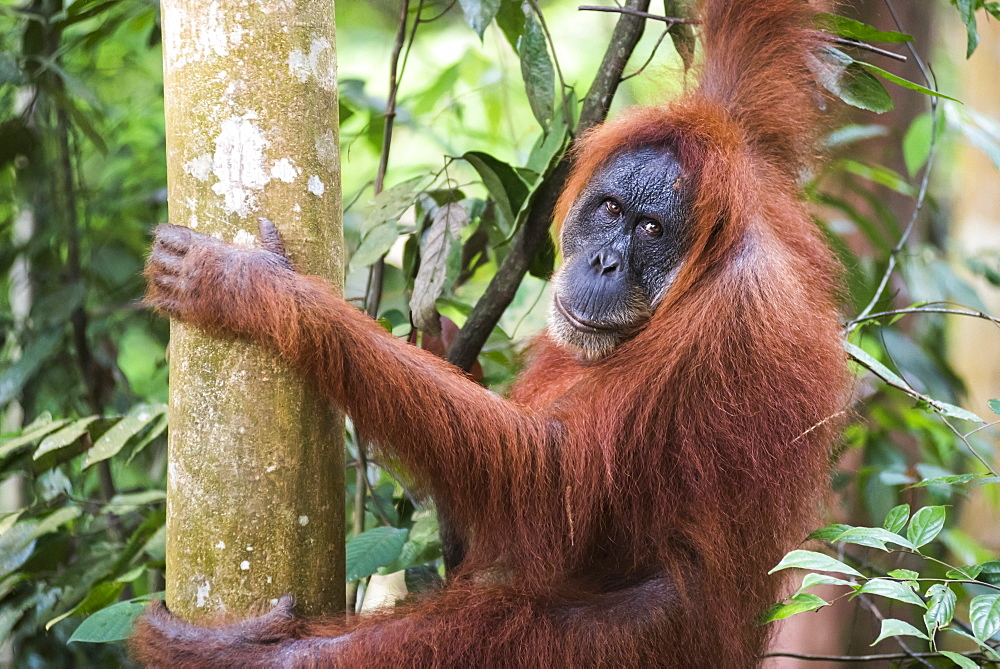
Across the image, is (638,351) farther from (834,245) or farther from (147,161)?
(147,161)

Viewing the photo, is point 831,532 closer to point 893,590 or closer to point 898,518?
point 898,518

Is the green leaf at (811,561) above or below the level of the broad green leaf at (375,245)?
below

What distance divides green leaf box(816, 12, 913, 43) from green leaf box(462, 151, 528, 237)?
1.18m

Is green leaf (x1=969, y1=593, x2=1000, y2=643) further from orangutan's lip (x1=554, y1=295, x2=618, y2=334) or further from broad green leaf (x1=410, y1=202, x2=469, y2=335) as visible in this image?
broad green leaf (x1=410, y1=202, x2=469, y2=335)

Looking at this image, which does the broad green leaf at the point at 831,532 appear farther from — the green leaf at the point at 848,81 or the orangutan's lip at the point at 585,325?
the green leaf at the point at 848,81

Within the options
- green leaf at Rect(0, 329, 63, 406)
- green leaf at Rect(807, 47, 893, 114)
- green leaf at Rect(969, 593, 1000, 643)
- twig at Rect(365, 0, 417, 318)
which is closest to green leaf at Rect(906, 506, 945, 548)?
green leaf at Rect(969, 593, 1000, 643)

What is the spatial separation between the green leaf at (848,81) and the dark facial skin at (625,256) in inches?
29.9

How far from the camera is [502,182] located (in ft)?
10.4

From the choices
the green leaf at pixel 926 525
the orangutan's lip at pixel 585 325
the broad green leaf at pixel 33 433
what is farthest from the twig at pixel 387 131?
the green leaf at pixel 926 525

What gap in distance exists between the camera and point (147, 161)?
195 inches

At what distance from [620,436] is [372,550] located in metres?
0.85

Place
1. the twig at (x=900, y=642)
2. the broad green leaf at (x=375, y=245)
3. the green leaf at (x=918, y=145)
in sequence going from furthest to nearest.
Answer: the green leaf at (x=918, y=145), the broad green leaf at (x=375, y=245), the twig at (x=900, y=642)

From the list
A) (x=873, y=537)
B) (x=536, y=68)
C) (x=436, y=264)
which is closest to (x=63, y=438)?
(x=436, y=264)

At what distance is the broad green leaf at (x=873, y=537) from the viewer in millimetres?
1861
